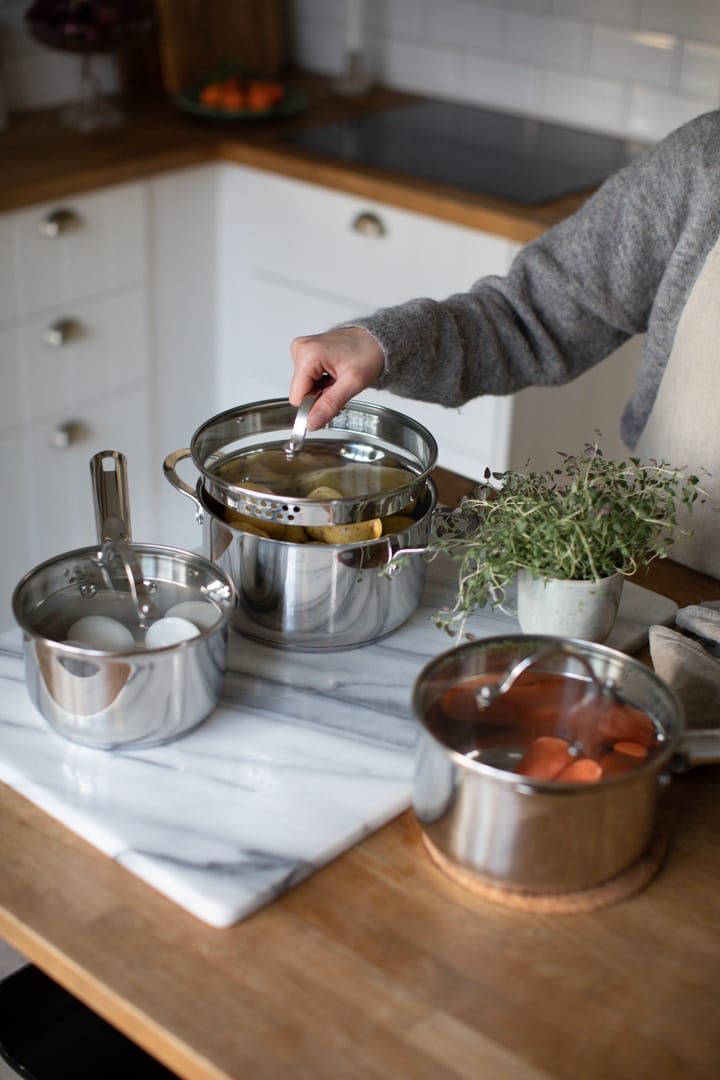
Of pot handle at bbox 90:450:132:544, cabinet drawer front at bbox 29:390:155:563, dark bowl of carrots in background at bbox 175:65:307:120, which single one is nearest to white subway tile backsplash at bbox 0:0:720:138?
dark bowl of carrots in background at bbox 175:65:307:120

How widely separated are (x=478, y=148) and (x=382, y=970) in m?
1.99

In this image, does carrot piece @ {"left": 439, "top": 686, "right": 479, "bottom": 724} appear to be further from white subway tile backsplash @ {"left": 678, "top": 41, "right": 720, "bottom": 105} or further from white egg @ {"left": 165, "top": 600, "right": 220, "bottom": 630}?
white subway tile backsplash @ {"left": 678, "top": 41, "right": 720, "bottom": 105}

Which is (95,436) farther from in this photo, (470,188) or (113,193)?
(470,188)

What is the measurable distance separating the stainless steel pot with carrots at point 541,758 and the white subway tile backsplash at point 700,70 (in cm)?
185

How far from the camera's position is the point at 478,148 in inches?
95.8

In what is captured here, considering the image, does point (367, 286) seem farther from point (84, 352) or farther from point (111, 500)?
point (111, 500)

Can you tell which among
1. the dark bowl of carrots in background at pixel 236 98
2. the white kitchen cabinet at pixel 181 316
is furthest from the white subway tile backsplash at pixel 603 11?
the white kitchen cabinet at pixel 181 316

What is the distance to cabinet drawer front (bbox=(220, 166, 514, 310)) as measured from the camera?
216 centimetres

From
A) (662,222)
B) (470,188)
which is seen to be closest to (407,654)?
(662,222)

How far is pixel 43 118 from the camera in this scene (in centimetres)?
254

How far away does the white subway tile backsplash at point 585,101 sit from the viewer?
2506 millimetres

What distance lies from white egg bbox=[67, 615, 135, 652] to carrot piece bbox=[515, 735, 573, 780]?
0.30m

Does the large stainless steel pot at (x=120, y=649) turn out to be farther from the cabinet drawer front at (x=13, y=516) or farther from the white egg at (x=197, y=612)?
the cabinet drawer front at (x=13, y=516)

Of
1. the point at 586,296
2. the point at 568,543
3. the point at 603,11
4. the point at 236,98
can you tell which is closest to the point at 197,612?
the point at 568,543
